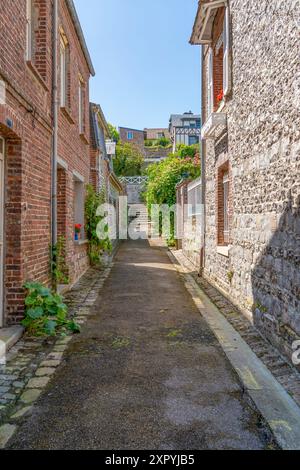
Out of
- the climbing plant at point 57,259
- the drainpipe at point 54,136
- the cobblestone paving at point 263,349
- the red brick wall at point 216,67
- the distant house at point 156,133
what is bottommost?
the cobblestone paving at point 263,349

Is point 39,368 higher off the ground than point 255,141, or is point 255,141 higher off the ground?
point 255,141

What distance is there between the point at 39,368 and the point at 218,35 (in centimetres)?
765

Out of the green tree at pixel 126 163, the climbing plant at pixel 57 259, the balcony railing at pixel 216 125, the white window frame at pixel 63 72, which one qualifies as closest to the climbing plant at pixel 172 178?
the balcony railing at pixel 216 125

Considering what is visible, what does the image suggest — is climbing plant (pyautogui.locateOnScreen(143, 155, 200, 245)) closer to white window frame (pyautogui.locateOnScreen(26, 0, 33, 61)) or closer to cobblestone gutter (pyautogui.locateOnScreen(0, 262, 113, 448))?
white window frame (pyautogui.locateOnScreen(26, 0, 33, 61))

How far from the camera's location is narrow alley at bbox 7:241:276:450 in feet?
9.42

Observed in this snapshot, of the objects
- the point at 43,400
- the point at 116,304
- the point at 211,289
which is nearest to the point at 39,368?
the point at 43,400

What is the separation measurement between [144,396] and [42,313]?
228cm

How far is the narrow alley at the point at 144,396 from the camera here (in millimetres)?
2871

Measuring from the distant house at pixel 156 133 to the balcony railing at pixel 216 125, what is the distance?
187 ft

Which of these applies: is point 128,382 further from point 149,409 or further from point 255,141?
point 255,141

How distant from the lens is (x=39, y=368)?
14.0 feet

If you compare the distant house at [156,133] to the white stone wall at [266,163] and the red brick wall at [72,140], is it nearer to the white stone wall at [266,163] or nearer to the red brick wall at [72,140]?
the red brick wall at [72,140]

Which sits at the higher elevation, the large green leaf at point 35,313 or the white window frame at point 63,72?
the white window frame at point 63,72
